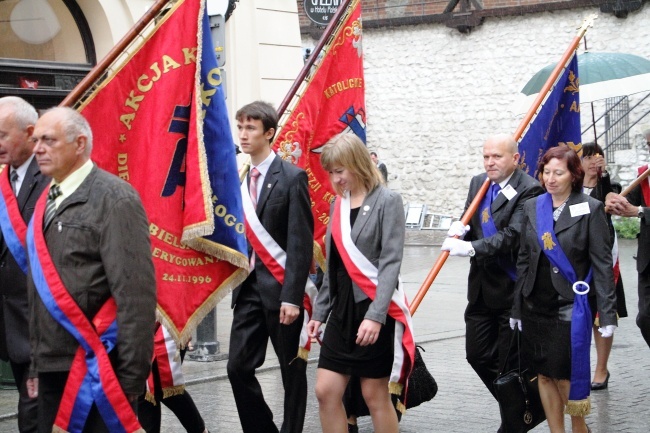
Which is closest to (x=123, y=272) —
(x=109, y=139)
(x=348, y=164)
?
(x=109, y=139)

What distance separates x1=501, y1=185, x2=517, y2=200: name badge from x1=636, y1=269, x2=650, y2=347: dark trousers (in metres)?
1.63

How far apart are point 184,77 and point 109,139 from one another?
0.55 m

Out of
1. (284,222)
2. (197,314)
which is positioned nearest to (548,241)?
(284,222)

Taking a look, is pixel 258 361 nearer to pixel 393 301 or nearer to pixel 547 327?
pixel 393 301

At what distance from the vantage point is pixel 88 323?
4.20m

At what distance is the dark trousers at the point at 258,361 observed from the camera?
21.1 feet

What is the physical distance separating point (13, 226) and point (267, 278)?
2039 millimetres

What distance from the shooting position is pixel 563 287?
639 centimetres

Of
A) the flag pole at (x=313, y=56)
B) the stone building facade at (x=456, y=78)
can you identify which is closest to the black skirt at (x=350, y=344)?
the flag pole at (x=313, y=56)

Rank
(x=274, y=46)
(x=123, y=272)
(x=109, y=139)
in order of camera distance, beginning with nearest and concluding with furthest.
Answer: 1. (x=123, y=272)
2. (x=109, y=139)
3. (x=274, y=46)

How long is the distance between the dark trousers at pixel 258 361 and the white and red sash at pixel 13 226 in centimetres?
182

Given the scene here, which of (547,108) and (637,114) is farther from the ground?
(547,108)

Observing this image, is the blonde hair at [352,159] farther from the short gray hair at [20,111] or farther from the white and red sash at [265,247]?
the short gray hair at [20,111]

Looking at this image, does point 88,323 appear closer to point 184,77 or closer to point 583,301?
point 184,77
